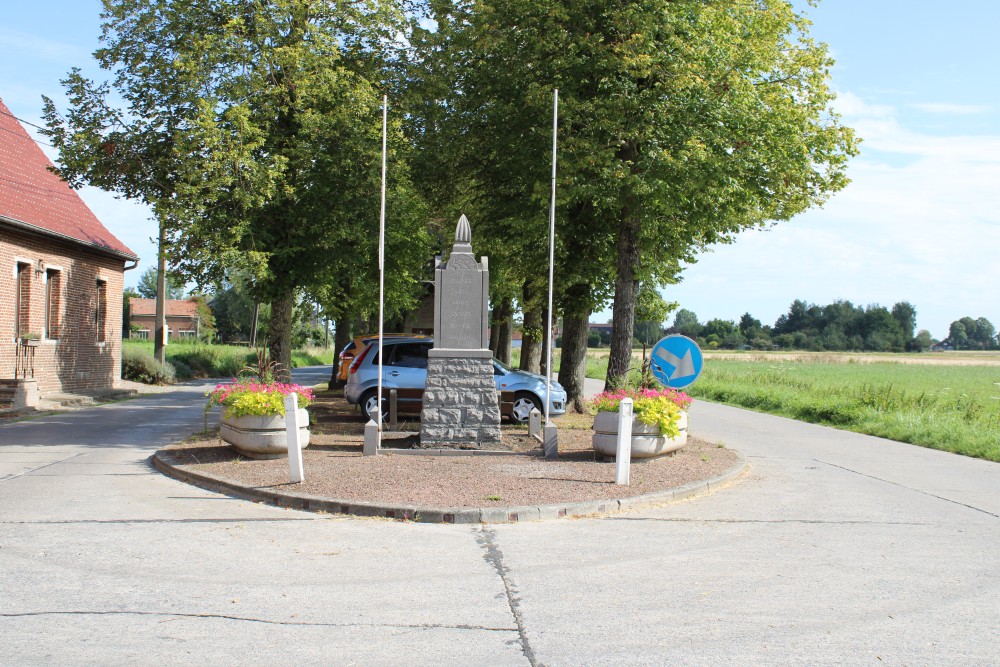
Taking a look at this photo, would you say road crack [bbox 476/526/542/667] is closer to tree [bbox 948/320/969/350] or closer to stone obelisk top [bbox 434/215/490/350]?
stone obelisk top [bbox 434/215/490/350]

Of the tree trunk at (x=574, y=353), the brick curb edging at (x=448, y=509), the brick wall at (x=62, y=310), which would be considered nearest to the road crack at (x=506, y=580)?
the brick curb edging at (x=448, y=509)

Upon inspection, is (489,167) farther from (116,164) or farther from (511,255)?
(116,164)

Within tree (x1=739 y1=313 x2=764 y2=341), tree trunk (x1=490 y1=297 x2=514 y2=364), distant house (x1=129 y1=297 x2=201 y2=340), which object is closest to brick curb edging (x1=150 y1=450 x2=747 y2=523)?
tree trunk (x1=490 y1=297 x2=514 y2=364)

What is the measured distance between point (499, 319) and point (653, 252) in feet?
46.0

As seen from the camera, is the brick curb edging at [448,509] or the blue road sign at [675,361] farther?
the blue road sign at [675,361]

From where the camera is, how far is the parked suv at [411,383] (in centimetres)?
1666

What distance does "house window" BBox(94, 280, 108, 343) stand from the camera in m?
27.8

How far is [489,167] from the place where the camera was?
65.5 ft

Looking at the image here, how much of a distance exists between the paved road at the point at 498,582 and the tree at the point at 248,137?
6.95 metres

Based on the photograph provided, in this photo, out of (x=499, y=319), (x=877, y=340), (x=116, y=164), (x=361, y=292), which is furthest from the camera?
(x=877, y=340)

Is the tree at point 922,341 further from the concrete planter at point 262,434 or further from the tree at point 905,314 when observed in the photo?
the concrete planter at point 262,434

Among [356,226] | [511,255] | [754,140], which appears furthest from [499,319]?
[754,140]

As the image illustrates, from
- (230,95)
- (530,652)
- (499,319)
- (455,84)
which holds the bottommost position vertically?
(530,652)

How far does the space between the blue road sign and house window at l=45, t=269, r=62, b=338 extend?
62.6ft
